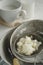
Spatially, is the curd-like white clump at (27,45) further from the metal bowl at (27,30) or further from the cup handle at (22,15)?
the cup handle at (22,15)

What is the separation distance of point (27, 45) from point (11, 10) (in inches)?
6.8

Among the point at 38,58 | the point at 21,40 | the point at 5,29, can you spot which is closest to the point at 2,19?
the point at 5,29

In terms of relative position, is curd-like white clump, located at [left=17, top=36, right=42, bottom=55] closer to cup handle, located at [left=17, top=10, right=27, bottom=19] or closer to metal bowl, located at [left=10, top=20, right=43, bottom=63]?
metal bowl, located at [left=10, top=20, right=43, bottom=63]

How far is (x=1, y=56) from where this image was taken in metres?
0.67

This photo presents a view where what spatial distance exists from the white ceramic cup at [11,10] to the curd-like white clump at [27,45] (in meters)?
0.12

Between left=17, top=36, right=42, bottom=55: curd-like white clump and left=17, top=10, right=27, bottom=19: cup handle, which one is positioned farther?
left=17, top=10, right=27, bottom=19: cup handle

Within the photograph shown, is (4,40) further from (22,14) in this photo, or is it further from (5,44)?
(22,14)

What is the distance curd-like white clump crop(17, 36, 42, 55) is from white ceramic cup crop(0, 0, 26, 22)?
0.12m

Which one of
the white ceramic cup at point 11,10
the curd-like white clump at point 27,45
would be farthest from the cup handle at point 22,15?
the curd-like white clump at point 27,45

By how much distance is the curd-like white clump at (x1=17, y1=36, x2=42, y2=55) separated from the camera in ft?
2.20

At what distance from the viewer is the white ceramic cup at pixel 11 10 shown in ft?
2.54

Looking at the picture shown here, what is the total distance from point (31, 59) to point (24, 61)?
0.08 feet

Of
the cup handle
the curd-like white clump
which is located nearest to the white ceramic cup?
the cup handle

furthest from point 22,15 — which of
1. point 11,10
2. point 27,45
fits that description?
point 27,45
